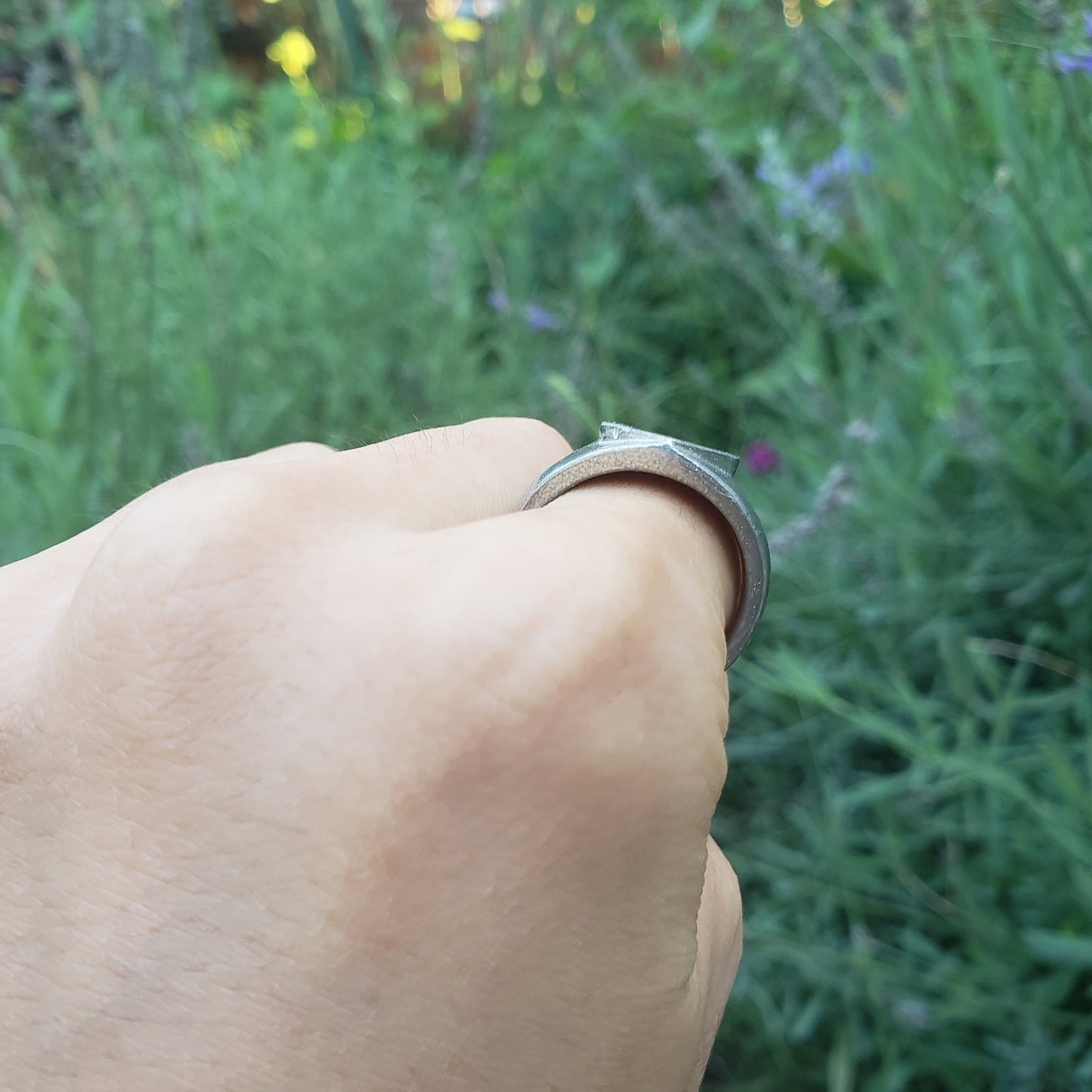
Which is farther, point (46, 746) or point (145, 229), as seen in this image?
point (145, 229)

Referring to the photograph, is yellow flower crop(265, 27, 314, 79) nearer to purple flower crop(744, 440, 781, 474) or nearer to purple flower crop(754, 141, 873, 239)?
purple flower crop(754, 141, 873, 239)

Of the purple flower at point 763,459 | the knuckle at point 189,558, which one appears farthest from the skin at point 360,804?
the purple flower at point 763,459

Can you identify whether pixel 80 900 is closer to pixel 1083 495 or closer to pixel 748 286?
pixel 1083 495

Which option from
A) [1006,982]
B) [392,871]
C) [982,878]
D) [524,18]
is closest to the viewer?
[392,871]

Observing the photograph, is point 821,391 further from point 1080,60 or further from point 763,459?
point 1080,60

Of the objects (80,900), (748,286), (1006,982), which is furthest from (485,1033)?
(748,286)

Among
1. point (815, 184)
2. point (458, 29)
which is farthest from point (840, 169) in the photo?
point (458, 29)

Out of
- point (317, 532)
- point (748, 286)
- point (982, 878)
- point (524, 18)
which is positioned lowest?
point (982, 878)
